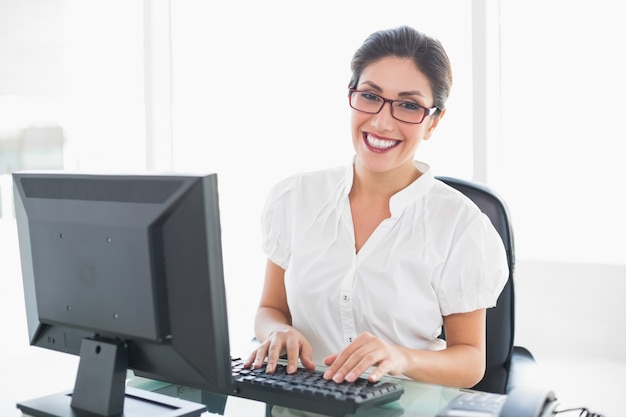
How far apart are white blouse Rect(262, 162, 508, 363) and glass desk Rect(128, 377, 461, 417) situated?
424 millimetres

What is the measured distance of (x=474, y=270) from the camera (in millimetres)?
1910

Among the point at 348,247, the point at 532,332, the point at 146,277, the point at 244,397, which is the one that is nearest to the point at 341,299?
the point at 348,247

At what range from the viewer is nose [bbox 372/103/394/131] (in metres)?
1.98

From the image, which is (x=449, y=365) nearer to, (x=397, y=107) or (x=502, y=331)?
(x=502, y=331)

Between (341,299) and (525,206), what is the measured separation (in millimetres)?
1732

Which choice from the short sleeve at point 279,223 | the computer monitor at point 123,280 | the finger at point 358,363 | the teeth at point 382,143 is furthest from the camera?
the short sleeve at point 279,223

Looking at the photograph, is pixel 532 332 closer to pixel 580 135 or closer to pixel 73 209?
pixel 580 135

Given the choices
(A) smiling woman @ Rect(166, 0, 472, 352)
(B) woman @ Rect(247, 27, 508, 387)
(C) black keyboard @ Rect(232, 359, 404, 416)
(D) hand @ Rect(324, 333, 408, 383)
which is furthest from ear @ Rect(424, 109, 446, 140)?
(A) smiling woman @ Rect(166, 0, 472, 352)

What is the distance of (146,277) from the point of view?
1242 millimetres

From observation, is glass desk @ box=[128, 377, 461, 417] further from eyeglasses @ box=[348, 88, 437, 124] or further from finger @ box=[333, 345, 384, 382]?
eyeglasses @ box=[348, 88, 437, 124]

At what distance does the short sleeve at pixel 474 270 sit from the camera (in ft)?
6.24

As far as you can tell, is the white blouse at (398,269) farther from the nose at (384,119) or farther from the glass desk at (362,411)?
the glass desk at (362,411)

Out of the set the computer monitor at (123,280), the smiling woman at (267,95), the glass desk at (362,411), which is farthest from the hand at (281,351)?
the smiling woman at (267,95)

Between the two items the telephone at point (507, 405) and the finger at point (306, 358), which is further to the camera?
the finger at point (306, 358)
